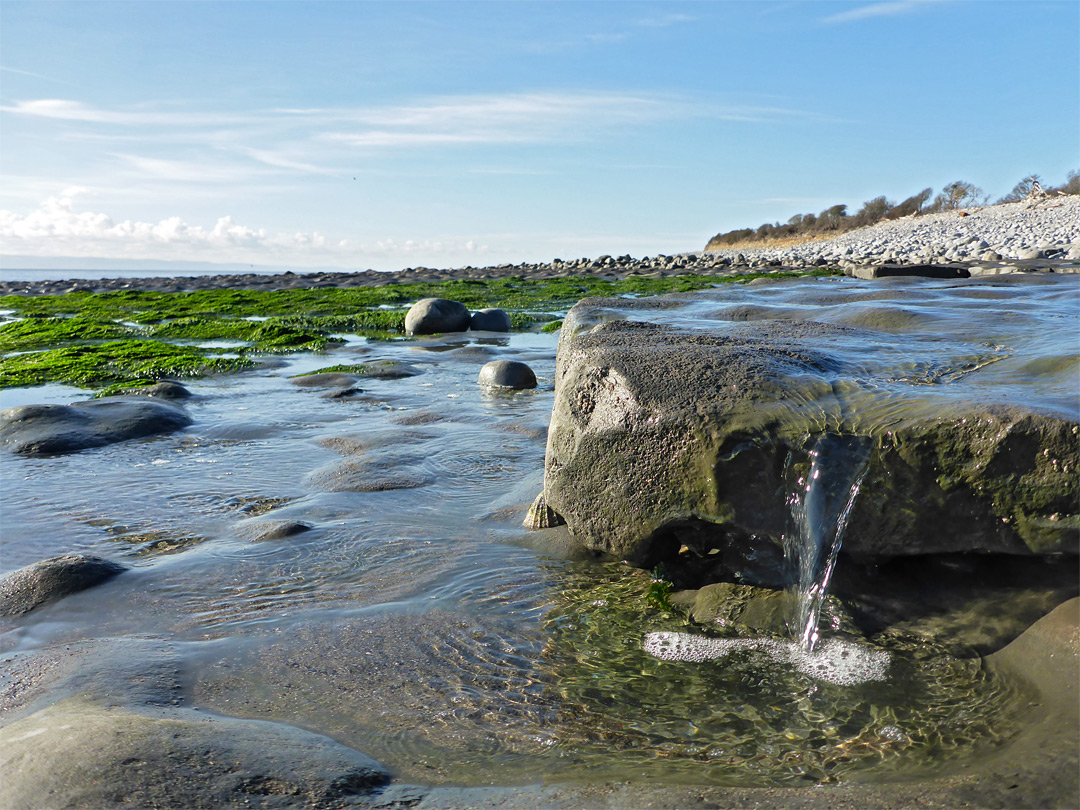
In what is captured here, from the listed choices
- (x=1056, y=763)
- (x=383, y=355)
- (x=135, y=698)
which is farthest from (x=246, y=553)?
(x=383, y=355)

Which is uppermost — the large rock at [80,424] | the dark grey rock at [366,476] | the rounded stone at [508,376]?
the rounded stone at [508,376]

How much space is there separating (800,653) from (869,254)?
2844cm

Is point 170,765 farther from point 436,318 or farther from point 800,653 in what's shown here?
point 436,318

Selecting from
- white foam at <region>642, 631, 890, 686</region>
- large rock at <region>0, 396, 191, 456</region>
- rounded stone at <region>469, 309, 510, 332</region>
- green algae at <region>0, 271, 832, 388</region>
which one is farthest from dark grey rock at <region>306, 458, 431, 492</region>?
rounded stone at <region>469, 309, 510, 332</region>

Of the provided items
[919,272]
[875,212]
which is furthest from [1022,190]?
[919,272]

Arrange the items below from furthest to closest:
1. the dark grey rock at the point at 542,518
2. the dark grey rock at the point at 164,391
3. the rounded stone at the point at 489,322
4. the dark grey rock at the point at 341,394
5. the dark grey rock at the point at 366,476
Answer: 1. the rounded stone at the point at 489,322
2. the dark grey rock at the point at 164,391
3. the dark grey rock at the point at 341,394
4. the dark grey rock at the point at 366,476
5. the dark grey rock at the point at 542,518

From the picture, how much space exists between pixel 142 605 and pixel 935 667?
9.21 feet

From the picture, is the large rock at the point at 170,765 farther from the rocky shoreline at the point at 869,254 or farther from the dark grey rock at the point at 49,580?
the rocky shoreline at the point at 869,254

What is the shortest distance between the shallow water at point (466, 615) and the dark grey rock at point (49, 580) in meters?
0.09

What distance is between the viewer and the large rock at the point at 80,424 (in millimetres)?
5699

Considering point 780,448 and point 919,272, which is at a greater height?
point 919,272

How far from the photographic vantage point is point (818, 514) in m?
2.55

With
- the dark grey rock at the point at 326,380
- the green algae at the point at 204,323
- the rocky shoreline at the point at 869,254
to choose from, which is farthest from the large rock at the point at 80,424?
the rocky shoreline at the point at 869,254

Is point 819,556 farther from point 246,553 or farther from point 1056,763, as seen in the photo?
point 246,553
